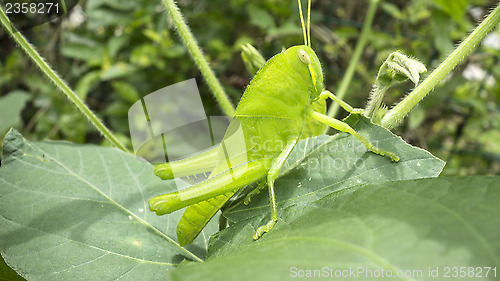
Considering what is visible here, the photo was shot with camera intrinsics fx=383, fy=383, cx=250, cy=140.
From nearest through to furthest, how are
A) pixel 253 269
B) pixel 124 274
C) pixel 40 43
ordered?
pixel 253 269 < pixel 124 274 < pixel 40 43

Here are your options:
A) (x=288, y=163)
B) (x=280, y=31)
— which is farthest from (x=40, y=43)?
(x=288, y=163)

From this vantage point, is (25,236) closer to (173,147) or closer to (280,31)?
(173,147)

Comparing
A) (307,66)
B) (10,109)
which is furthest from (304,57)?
(10,109)

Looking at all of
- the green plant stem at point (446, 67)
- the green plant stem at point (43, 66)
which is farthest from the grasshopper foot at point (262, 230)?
the green plant stem at point (43, 66)

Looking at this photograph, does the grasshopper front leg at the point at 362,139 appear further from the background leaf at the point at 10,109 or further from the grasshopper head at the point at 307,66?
the background leaf at the point at 10,109

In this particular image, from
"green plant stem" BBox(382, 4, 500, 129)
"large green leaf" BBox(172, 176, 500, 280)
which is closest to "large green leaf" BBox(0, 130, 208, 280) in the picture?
"large green leaf" BBox(172, 176, 500, 280)

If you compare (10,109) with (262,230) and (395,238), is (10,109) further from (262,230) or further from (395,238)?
(395,238)

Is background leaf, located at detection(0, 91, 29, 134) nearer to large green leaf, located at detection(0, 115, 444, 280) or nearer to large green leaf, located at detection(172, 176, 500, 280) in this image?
large green leaf, located at detection(0, 115, 444, 280)
